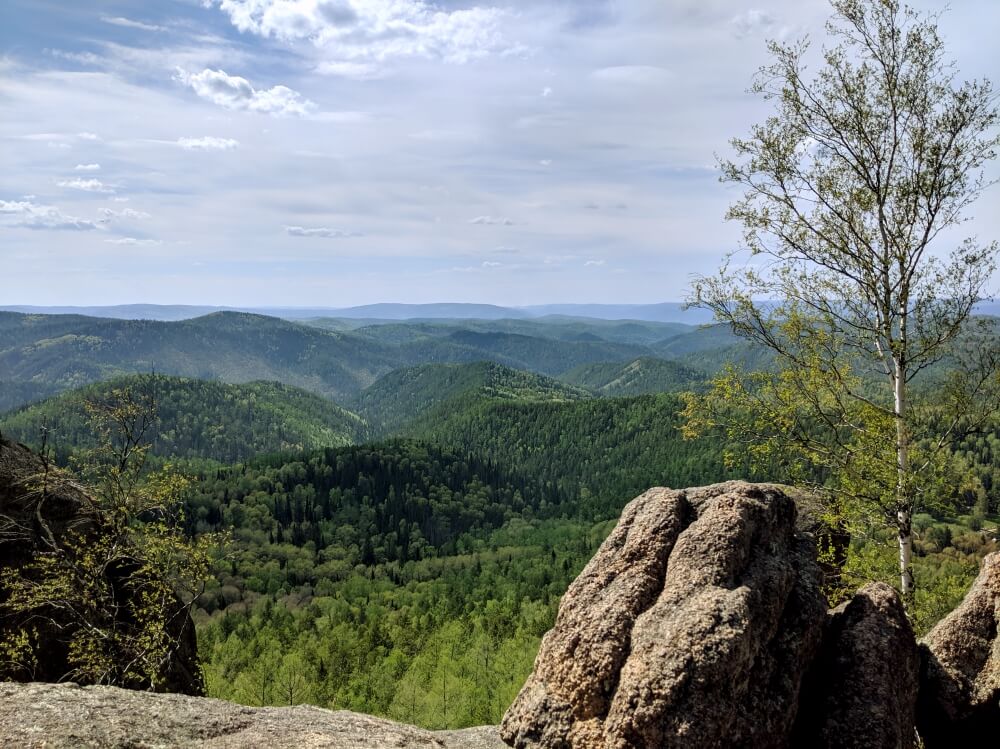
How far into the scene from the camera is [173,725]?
522 inches

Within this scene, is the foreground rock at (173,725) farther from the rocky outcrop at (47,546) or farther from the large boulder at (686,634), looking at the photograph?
the rocky outcrop at (47,546)

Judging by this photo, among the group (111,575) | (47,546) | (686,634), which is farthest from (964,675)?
(47,546)

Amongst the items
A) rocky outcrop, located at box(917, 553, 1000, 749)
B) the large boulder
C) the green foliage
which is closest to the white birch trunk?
rocky outcrop, located at box(917, 553, 1000, 749)

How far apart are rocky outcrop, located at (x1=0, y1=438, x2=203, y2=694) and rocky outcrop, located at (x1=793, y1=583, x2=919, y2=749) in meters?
24.6

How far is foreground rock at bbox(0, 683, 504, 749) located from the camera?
39.6 ft

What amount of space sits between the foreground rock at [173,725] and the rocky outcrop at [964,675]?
38.4ft

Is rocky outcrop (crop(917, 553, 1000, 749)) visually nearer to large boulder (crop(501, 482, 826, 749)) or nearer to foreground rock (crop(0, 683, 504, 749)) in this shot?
large boulder (crop(501, 482, 826, 749))

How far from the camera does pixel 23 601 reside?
82.7ft

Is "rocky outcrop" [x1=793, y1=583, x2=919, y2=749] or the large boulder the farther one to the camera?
"rocky outcrop" [x1=793, y1=583, x2=919, y2=749]

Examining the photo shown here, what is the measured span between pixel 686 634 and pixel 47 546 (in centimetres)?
3080

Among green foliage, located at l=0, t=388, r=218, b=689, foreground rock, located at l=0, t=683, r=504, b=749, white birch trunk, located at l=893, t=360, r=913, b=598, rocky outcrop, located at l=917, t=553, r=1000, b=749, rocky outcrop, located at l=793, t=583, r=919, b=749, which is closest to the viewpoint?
foreground rock, located at l=0, t=683, r=504, b=749

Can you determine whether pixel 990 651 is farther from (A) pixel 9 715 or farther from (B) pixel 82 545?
(B) pixel 82 545

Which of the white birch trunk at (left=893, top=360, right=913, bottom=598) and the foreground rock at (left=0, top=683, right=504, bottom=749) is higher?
the white birch trunk at (left=893, top=360, right=913, bottom=598)

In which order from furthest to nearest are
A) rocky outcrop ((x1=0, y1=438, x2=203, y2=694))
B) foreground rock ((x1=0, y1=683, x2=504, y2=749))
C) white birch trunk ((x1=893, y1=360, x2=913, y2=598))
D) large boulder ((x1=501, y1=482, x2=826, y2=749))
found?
rocky outcrop ((x1=0, y1=438, x2=203, y2=694)), white birch trunk ((x1=893, y1=360, x2=913, y2=598)), foreground rock ((x1=0, y1=683, x2=504, y2=749)), large boulder ((x1=501, y1=482, x2=826, y2=749))
